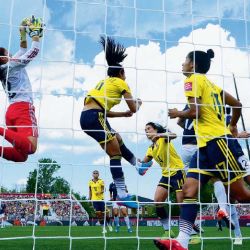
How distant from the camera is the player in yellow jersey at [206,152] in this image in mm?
4121

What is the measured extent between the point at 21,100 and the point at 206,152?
2475 millimetres

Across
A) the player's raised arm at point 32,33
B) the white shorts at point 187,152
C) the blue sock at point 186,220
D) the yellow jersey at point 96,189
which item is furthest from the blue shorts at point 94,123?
the yellow jersey at point 96,189

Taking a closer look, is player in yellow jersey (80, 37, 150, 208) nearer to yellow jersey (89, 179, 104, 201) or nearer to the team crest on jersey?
the team crest on jersey

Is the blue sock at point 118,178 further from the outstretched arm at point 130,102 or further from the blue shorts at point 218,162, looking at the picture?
the blue shorts at point 218,162

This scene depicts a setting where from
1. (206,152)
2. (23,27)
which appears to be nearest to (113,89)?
(23,27)

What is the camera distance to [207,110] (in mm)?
4355

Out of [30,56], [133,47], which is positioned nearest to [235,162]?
[133,47]

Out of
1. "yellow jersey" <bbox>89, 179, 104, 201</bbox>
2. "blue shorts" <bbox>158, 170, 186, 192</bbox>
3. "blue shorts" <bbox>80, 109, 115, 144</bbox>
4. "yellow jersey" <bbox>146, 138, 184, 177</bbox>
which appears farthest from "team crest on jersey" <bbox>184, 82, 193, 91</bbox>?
"yellow jersey" <bbox>89, 179, 104, 201</bbox>

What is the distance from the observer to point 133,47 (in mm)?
4742

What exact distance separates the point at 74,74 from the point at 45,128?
0.61m

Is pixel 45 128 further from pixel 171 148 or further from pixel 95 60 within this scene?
pixel 171 148

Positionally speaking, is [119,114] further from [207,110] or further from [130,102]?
[207,110]

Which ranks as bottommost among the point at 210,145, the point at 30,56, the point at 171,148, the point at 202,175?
the point at 202,175

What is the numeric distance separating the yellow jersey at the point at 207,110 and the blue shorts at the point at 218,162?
70 millimetres
